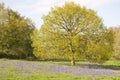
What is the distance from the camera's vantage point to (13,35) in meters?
68.1

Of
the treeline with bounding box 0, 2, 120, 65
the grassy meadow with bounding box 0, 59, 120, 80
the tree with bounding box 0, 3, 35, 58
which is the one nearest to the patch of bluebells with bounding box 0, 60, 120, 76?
the grassy meadow with bounding box 0, 59, 120, 80

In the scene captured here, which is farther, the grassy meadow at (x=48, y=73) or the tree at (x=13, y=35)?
the tree at (x=13, y=35)

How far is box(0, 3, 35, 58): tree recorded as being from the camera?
219ft

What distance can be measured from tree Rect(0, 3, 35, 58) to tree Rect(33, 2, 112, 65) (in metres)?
21.9

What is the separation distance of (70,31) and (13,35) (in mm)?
24565

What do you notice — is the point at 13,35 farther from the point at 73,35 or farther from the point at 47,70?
the point at 47,70

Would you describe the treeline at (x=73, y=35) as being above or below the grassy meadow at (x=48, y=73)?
above

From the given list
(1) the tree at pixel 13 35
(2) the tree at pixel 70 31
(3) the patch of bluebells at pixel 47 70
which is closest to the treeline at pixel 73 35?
(2) the tree at pixel 70 31

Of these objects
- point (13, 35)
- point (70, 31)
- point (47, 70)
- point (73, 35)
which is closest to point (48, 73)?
point (47, 70)

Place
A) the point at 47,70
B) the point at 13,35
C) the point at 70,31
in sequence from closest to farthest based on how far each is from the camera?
the point at 47,70 → the point at 70,31 → the point at 13,35

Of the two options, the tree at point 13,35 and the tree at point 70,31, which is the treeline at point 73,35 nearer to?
the tree at point 70,31

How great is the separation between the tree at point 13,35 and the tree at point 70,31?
21.9 m

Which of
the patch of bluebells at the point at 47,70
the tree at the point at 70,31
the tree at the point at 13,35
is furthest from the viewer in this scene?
the tree at the point at 13,35

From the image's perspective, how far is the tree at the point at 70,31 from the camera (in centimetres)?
4494
